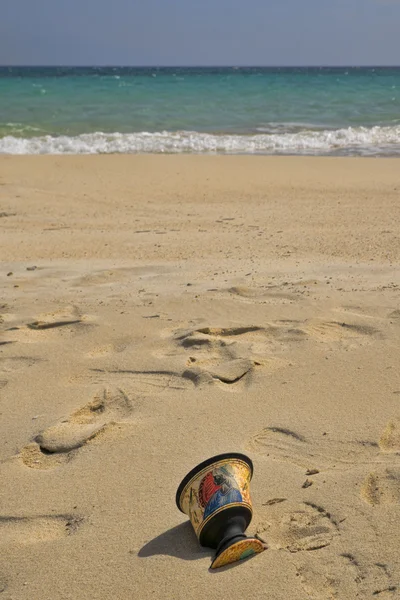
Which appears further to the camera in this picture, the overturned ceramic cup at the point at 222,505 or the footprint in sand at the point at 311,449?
the footprint in sand at the point at 311,449

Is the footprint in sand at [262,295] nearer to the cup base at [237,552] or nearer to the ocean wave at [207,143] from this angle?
the cup base at [237,552]

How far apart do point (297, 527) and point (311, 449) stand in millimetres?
423

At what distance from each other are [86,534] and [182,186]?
20.9 feet

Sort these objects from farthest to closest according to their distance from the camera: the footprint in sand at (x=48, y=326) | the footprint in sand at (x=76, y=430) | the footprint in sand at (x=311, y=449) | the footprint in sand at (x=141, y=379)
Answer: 1. the footprint in sand at (x=48, y=326)
2. the footprint in sand at (x=141, y=379)
3. the footprint in sand at (x=76, y=430)
4. the footprint in sand at (x=311, y=449)

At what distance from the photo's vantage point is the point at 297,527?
6.81 ft

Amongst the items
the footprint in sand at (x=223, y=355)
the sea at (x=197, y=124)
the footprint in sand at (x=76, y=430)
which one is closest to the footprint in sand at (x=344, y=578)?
the footprint in sand at (x=76, y=430)

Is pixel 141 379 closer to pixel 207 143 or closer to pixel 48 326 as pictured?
pixel 48 326

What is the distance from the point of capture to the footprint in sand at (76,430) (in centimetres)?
252

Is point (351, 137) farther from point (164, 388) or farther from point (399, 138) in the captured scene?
point (164, 388)

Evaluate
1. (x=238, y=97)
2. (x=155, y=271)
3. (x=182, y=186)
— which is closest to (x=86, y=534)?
(x=155, y=271)

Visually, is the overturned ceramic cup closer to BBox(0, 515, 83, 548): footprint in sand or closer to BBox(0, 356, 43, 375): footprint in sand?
BBox(0, 515, 83, 548): footprint in sand

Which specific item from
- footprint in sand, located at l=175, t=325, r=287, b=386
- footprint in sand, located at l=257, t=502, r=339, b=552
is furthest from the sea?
footprint in sand, located at l=257, t=502, r=339, b=552

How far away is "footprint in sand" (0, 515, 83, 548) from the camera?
2108 mm

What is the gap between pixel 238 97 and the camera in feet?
77.0
